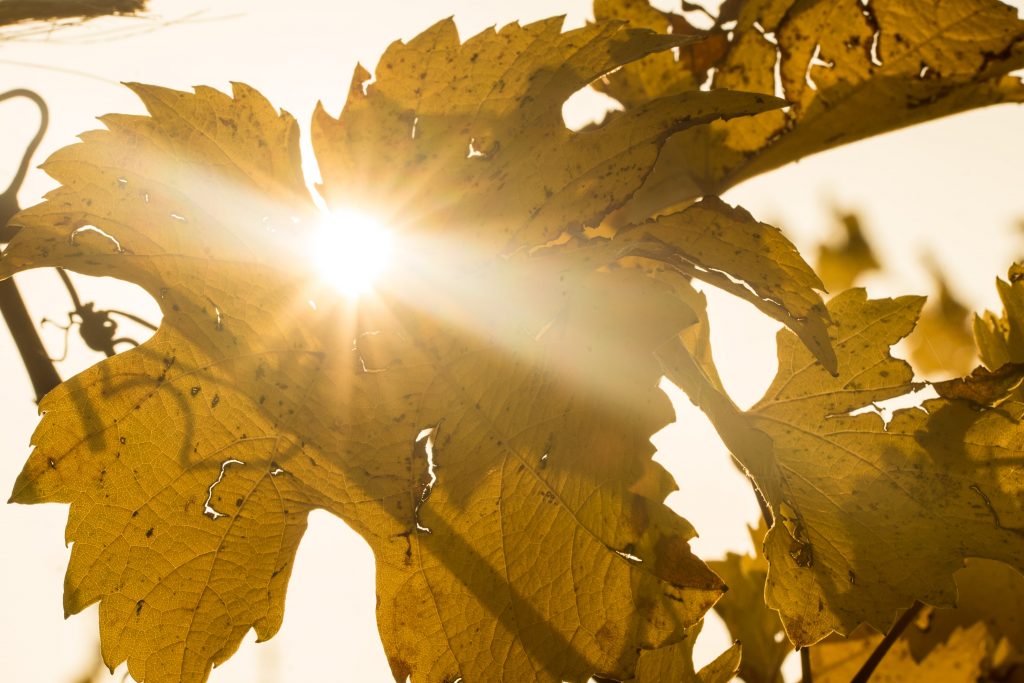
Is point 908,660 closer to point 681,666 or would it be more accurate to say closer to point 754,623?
point 754,623

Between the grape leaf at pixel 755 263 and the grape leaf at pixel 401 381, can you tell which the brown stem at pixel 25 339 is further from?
the grape leaf at pixel 755 263

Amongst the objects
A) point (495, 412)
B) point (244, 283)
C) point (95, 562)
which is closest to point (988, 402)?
point (495, 412)

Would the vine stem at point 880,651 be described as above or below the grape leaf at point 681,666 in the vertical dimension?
below

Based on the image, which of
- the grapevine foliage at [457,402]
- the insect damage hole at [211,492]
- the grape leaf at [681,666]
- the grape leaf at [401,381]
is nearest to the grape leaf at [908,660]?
the grape leaf at [681,666]

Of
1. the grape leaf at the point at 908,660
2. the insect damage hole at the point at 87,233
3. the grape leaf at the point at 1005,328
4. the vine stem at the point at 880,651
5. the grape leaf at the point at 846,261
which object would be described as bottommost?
the grape leaf at the point at 908,660

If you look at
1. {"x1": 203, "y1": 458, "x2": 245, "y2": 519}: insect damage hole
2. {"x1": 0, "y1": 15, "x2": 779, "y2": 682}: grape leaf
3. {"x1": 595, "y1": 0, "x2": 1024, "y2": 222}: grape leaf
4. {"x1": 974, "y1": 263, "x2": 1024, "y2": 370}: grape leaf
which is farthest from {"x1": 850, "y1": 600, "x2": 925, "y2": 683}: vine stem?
{"x1": 203, "y1": 458, "x2": 245, "y2": 519}: insect damage hole

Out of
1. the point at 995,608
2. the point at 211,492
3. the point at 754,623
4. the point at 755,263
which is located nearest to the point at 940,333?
the point at 995,608

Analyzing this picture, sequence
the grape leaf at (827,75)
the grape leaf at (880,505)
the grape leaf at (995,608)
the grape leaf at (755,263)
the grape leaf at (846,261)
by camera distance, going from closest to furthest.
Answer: the grape leaf at (755,263) → the grape leaf at (880,505) → the grape leaf at (827,75) → the grape leaf at (995,608) → the grape leaf at (846,261)

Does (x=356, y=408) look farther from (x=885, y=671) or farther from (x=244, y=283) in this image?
(x=885, y=671)
